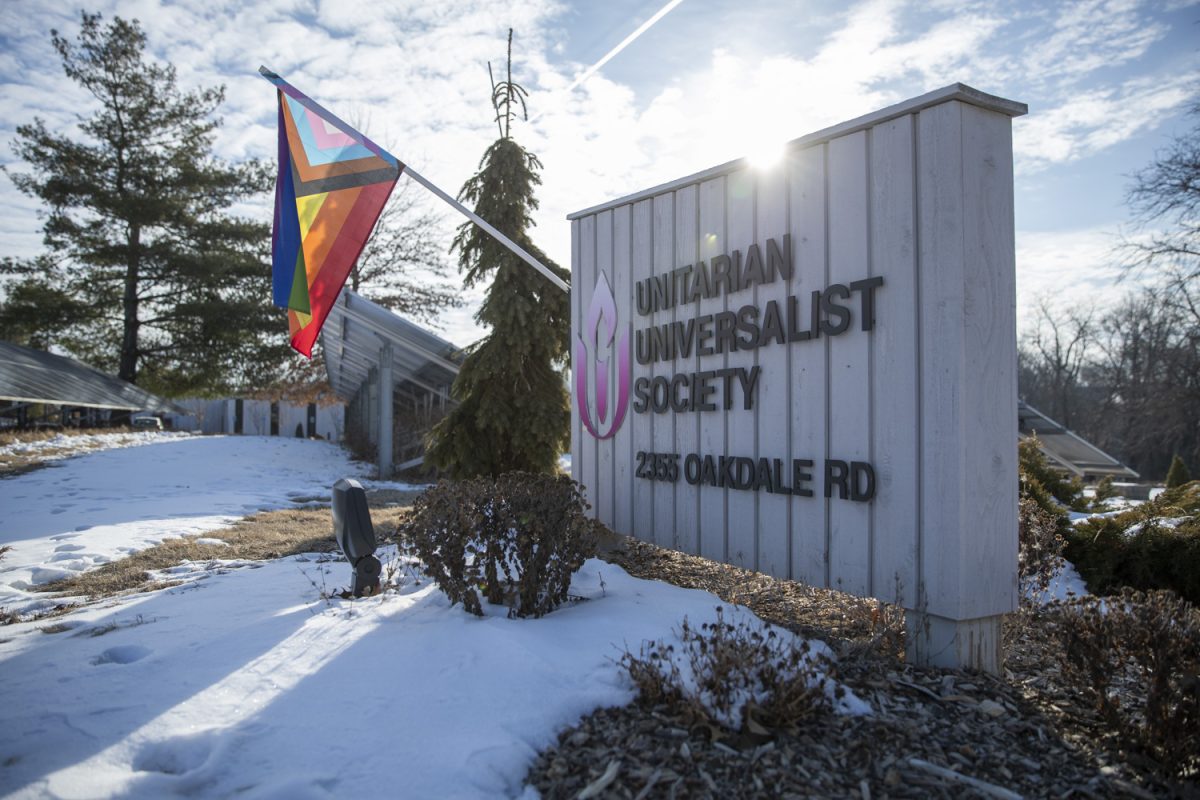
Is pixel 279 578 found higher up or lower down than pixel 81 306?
lower down

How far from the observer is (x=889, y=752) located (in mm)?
2576

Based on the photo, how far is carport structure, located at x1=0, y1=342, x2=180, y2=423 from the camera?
54.4 ft

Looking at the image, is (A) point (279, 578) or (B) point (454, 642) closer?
(B) point (454, 642)

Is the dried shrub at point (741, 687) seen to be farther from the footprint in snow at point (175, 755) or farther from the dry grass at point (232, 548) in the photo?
the dry grass at point (232, 548)

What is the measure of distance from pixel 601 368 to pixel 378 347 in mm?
10905

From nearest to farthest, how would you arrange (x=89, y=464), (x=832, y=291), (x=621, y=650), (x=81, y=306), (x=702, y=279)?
(x=621, y=650), (x=832, y=291), (x=702, y=279), (x=89, y=464), (x=81, y=306)

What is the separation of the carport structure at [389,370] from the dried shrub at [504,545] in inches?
269

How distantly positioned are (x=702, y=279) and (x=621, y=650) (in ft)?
8.86

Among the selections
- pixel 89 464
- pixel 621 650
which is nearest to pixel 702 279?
pixel 621 650

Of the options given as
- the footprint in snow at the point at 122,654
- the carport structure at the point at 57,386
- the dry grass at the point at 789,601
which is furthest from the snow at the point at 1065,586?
the carport structure at the point at 57,386

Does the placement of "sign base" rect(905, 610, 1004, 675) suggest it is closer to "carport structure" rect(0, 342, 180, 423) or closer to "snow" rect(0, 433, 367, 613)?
"snow" rect(0, 433, 367, 613)

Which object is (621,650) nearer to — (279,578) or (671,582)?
(671,582)

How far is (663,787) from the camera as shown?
2.37m

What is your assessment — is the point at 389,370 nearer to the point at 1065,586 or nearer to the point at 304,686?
the point at 304,686
